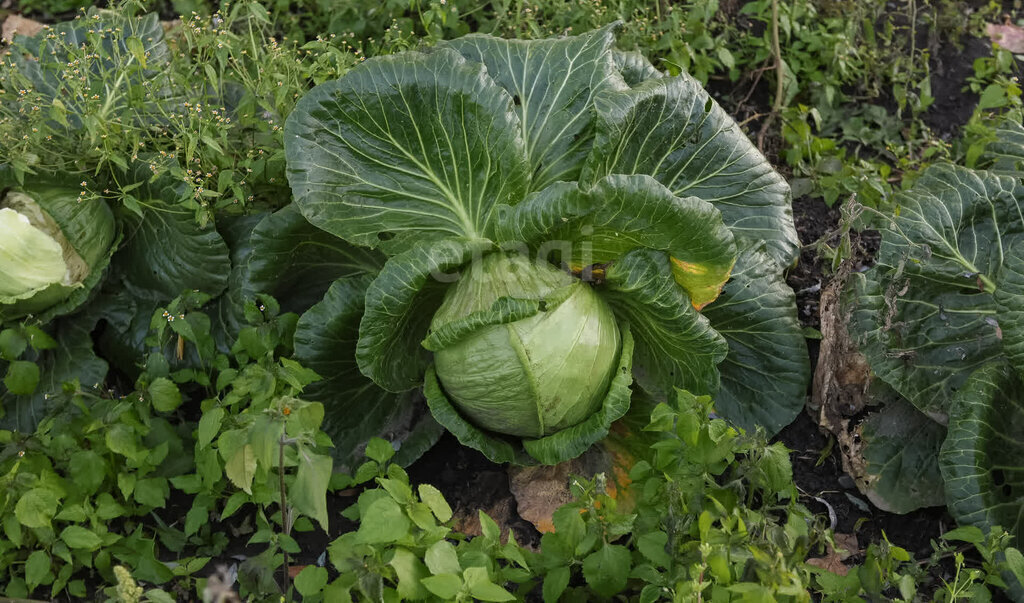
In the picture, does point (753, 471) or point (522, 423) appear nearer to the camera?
point (753, 471)

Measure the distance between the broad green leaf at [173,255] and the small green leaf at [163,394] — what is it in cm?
64

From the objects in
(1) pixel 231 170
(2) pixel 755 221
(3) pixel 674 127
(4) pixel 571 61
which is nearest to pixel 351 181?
(1) pixel 231 170

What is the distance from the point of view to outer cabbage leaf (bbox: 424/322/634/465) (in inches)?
119

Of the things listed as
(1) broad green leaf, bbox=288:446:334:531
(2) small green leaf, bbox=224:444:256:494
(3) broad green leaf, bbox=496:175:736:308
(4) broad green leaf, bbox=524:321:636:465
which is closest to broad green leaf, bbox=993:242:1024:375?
(3) broad green leaf, bbox=496:175:736:308

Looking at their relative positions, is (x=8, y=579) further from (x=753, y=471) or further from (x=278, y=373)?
(x=753, y=471)

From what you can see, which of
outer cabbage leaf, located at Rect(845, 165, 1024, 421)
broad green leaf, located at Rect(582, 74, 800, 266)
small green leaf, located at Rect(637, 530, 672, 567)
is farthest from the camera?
outer cabbage leaf, located at Rect(845, 165, 1024, 421)

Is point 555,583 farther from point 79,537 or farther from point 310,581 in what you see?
point 79,537

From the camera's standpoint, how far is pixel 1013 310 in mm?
2936

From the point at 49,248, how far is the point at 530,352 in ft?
6.51

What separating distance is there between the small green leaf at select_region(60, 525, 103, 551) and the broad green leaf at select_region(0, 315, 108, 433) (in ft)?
2.72

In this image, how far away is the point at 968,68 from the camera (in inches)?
199

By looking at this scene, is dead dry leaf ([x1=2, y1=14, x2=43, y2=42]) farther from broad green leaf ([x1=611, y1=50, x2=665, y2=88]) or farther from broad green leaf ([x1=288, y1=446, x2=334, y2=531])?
broad green leaf ([x1=288, y1=446, x2=334, y2=531])

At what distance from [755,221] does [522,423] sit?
122cm

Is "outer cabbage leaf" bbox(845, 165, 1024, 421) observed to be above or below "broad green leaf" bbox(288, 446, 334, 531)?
below
